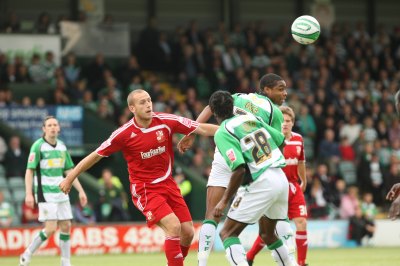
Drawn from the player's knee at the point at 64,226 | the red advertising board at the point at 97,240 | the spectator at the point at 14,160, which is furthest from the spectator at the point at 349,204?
the player's knee at the point at 64,226

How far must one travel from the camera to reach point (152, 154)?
10.6m

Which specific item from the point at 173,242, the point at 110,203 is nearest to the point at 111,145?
the point at 173,242

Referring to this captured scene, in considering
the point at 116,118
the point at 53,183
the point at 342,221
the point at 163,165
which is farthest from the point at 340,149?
the point at 163,165

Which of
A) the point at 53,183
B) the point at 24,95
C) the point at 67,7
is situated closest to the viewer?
the point at 53,183

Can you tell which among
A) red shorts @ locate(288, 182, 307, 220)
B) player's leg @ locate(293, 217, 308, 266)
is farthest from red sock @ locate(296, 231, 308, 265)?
red shorts @ locate(288, 182, 307, 220)

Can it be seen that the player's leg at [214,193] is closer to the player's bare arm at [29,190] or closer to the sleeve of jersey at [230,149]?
the sleeve of jersey at [230,149]

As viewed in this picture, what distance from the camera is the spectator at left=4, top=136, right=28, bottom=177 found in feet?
66.0

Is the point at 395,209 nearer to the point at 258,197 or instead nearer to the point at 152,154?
the point at 258,197

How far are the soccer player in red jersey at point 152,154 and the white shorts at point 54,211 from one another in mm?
3100

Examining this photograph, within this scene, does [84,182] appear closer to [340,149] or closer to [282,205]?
[340,149]

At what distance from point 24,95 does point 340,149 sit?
26.1 feet

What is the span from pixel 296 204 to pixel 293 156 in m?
0.65

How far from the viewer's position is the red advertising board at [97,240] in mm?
18188

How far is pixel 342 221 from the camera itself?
69.2 ft
